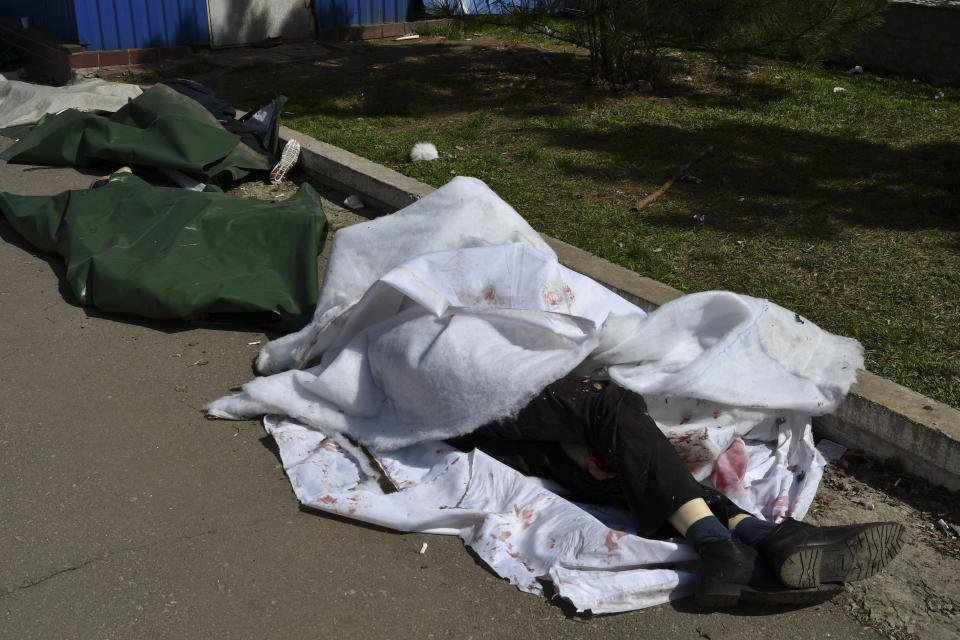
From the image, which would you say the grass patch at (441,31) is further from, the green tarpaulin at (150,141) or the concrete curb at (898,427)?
the concrete curb at (898,427)

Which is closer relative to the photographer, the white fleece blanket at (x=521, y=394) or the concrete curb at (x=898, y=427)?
the white fleece blanket at (x=521, y=394)

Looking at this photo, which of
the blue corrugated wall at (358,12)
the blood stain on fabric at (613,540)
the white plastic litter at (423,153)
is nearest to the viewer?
the blood stain on fabric at (613,540)

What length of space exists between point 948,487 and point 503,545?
1379 millimetres

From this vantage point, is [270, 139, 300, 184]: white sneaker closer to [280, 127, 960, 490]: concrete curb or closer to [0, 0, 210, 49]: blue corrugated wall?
[280, 127, 960, 490]: concrete curb

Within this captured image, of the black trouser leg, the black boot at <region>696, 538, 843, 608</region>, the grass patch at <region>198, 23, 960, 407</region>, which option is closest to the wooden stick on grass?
the grass patch at <region>198, 23, 960, 407</region>

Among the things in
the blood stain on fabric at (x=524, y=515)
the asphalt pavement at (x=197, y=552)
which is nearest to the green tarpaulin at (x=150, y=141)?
the asphalt pavement at (x=197, y=552)

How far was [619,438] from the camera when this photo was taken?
8.50 ft

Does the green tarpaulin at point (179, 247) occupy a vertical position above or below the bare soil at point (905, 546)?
above

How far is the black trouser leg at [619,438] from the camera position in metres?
2.51

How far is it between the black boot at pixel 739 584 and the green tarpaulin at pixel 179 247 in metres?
2.09

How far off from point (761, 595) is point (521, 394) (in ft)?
2.78

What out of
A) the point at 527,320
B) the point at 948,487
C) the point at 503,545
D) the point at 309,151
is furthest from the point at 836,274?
the point at 309,151

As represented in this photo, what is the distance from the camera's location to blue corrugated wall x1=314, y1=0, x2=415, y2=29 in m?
10.4

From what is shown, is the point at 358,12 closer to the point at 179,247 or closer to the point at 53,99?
the point at 53,99
